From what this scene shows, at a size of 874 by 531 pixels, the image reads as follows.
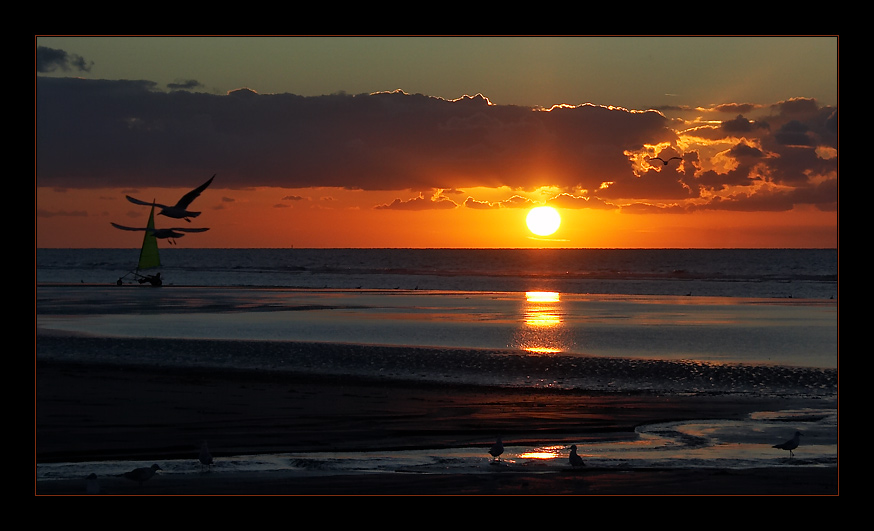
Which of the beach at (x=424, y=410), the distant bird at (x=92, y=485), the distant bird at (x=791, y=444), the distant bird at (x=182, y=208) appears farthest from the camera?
the distant bird at (x=182, y=208)

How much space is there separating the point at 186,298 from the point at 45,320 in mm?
15490

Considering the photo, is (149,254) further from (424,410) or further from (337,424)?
(337,424)

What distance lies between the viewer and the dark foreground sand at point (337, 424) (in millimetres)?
10703

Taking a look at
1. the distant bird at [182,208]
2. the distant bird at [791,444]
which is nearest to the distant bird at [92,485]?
the distant bird at [791,444]

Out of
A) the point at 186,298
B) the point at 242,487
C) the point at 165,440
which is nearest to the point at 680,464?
the point at 242,487

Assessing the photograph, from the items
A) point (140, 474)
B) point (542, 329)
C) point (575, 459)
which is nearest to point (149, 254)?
point (542, 329)

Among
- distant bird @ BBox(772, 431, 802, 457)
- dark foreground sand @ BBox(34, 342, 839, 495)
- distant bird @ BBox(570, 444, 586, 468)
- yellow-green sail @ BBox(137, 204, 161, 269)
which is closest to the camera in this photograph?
dark foreground sand @ BBox(34, 342, 839, 495)

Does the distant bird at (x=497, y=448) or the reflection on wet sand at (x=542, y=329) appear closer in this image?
the distant bird at (x=497, y=448)

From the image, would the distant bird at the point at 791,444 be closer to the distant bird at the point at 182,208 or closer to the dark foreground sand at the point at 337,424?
the dark foreground sand at the point at 337,424

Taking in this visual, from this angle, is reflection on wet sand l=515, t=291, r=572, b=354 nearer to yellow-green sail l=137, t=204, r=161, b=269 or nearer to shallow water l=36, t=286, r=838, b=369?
shallow water l=36, t=286, r=838, b=369

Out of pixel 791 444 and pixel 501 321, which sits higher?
pixel 501 321

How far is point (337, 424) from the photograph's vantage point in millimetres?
14266

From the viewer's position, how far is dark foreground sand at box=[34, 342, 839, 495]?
35.1 feet

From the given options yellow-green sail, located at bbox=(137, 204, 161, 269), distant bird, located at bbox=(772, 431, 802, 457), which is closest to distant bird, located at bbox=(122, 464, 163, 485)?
distant bird, located at bbox=(772, 431, 802, 457)
